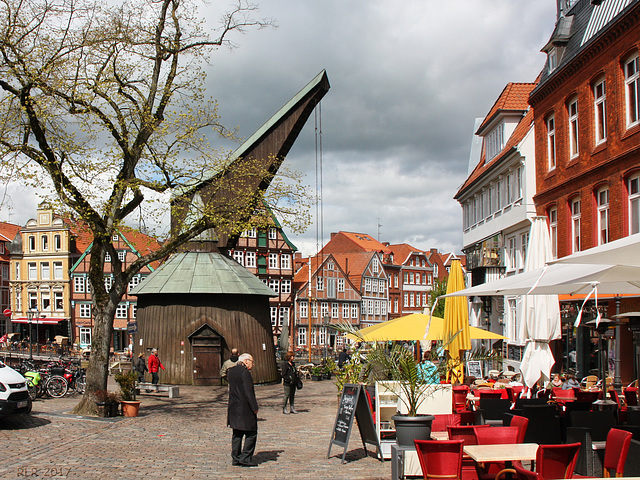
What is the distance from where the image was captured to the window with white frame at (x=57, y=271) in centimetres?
6806

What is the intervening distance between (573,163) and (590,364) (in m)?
6.90

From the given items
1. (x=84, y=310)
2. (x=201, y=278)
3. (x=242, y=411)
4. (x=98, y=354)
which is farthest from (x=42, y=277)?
(x=242, y=411)

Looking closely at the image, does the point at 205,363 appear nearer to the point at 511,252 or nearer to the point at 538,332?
the point at 511,252

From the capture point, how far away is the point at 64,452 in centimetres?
1230

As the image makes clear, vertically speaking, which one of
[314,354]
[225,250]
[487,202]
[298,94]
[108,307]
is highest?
[298,94]

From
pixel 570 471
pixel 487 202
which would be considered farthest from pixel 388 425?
pixel 487 202

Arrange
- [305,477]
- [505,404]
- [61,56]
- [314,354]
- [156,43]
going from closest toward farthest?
[305,477] < [505,404] < [61,56] < [156,43] < [314,354]

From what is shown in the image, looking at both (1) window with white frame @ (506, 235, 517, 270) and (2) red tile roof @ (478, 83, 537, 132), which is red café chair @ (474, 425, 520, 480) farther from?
(2) red tile roof @ (478, 83, 537, 132)

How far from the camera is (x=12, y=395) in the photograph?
1525cm

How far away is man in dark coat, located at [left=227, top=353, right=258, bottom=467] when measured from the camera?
1094cm

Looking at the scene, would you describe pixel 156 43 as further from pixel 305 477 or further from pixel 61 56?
pixel 305 477

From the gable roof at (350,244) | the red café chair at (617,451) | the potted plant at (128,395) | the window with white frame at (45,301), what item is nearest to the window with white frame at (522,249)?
the potted plant at (128,395)

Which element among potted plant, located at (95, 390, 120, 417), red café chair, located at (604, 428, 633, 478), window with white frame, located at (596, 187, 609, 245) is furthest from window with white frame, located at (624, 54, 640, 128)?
potted plant, located at (95, 390, 120, 417)

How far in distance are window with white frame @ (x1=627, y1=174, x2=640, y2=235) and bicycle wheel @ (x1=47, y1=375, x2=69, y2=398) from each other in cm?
1802
